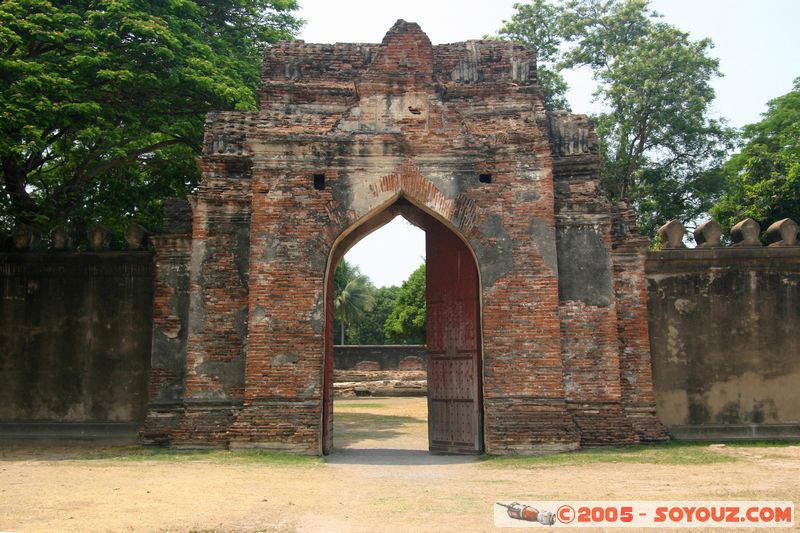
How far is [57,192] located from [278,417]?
7238 mm

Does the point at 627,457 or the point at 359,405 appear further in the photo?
the point at 359,405

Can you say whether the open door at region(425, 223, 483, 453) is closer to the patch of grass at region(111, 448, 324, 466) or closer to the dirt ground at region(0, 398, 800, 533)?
the dirt ground at region(0, 398, 800, 533)

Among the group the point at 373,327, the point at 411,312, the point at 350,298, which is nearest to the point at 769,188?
the point at 411,312

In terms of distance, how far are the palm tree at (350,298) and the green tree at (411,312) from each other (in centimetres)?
502

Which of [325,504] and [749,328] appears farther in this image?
[749,328]

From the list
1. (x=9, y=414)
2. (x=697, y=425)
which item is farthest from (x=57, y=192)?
(x=697, y=425)

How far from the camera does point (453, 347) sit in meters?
10.5

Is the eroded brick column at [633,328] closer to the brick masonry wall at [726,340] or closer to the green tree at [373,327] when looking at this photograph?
the brick masonry wall at [726,340]

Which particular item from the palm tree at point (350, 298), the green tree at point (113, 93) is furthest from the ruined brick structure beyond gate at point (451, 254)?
the palm tree at point (350, 298)

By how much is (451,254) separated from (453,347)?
4.23 ft

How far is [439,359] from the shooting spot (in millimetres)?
10609

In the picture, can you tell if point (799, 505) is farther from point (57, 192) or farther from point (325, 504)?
point (57, 192)

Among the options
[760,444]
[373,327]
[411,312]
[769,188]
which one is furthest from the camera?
[373,327]

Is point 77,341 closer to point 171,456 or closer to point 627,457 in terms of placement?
point 171,456
